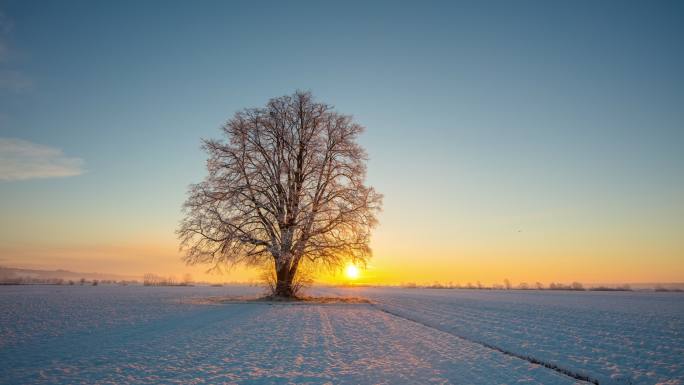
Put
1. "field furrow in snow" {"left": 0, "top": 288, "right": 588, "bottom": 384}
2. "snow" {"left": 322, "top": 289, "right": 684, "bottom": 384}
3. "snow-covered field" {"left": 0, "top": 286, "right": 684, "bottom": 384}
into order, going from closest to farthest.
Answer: "field furrow in snow" {"left": 0, "top": 288, "right": 588, "bottom": 384} → "snow-covered field" {"left": 0, "top": 286, "right": 684, "bottom": 384} → "snow" {"left": 322, "top": 289, "right": 684, "bottom": 384}

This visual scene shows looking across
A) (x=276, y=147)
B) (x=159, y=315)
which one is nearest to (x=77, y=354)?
(x=159, y=315)

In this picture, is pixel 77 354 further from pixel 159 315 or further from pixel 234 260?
pixel 234 260

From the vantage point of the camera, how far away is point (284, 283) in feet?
105

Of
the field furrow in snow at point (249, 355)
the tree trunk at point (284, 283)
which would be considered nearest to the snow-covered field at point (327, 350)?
the field furrow in snow at point (249, 355)

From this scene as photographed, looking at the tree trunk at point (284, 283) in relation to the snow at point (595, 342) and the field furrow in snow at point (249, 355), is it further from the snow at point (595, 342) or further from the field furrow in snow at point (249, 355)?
the field furrow in snow at point (249, 355)

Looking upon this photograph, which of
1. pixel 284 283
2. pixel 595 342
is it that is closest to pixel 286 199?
pixel 284 283

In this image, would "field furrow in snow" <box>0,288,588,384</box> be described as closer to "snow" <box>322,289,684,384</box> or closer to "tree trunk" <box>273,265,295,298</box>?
"snow" <box>322,289,684,384</box>

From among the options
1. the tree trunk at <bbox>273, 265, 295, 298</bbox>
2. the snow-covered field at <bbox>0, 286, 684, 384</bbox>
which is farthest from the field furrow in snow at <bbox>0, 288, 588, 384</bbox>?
the tree trunk at <bbox>273, 265, 295, 298</bbox>

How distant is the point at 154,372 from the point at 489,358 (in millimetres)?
9186

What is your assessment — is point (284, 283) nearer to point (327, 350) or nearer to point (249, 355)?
point (327, 350)

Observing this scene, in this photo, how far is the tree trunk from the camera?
32094 mm

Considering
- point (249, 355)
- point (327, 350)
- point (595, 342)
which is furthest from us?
point (595, 342)

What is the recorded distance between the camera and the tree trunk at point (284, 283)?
32.1 metres

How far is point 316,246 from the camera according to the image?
30.9 meters
